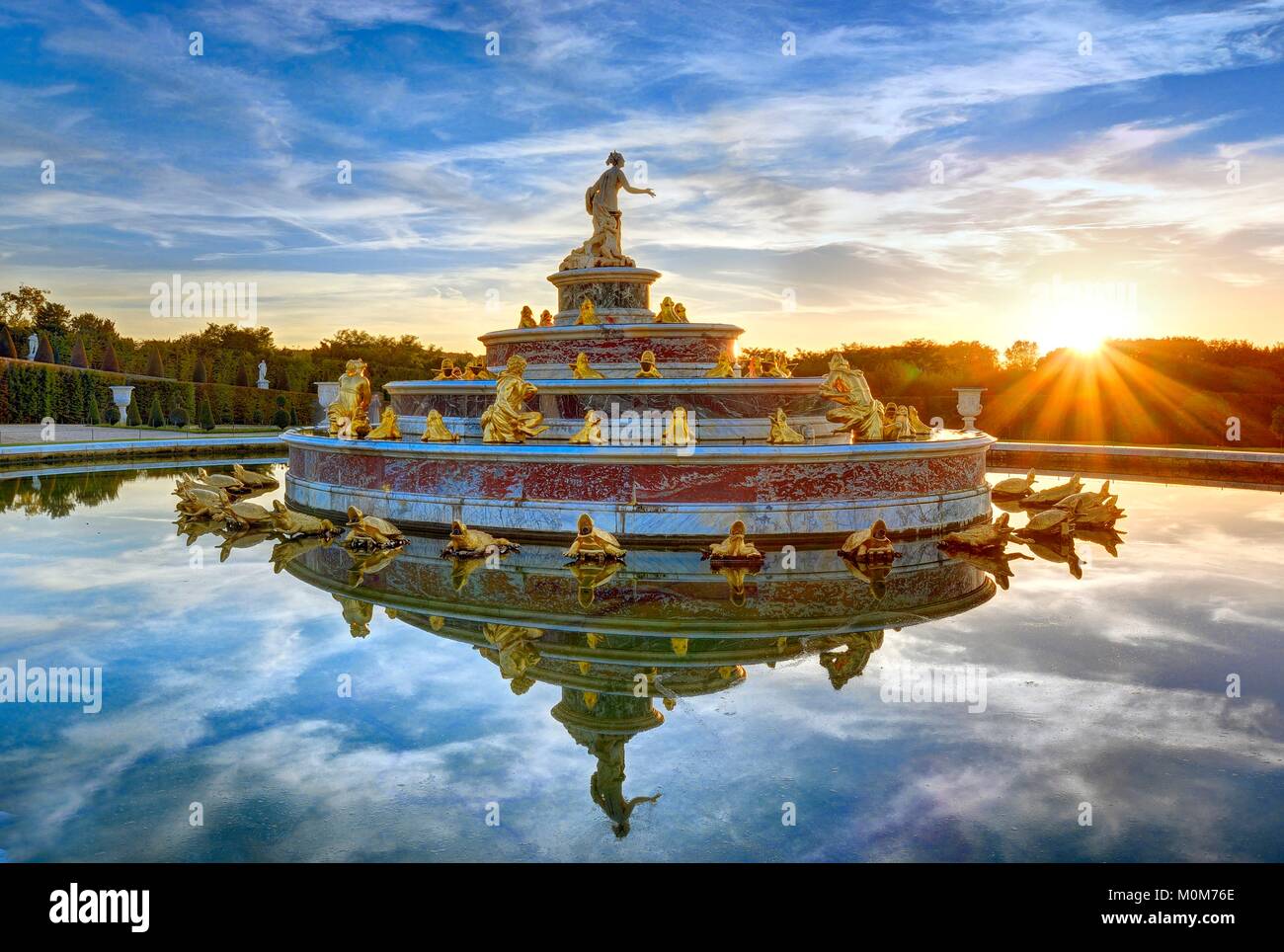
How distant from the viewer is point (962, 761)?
584 cm

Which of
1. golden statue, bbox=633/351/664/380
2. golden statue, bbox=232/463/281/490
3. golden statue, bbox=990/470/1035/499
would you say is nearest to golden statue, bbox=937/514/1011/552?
golden statue, bbox=990/470/1035/499

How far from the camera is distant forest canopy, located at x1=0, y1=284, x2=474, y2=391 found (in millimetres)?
49438

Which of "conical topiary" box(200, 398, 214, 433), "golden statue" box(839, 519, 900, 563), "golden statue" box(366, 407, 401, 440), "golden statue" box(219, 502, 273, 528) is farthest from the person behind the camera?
"conical topiary" box(200, 398, 214, 433)

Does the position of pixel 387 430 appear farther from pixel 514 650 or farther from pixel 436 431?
pixel 514 650

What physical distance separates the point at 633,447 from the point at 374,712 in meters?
6.79

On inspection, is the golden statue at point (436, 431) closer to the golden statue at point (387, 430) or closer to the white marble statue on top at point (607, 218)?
the golden statue at point (387, 430)

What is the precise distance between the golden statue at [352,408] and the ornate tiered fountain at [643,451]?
3cm

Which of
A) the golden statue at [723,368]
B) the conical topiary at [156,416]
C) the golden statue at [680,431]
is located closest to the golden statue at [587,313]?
the golden statue at [723,368]

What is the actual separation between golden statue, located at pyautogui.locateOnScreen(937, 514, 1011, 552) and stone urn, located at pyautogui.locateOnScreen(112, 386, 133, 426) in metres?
36.1

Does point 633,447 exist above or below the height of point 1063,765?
above

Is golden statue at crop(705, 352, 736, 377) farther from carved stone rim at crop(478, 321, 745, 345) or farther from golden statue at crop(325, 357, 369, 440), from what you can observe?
golden statue at crop(325, 357, 369, 440)
